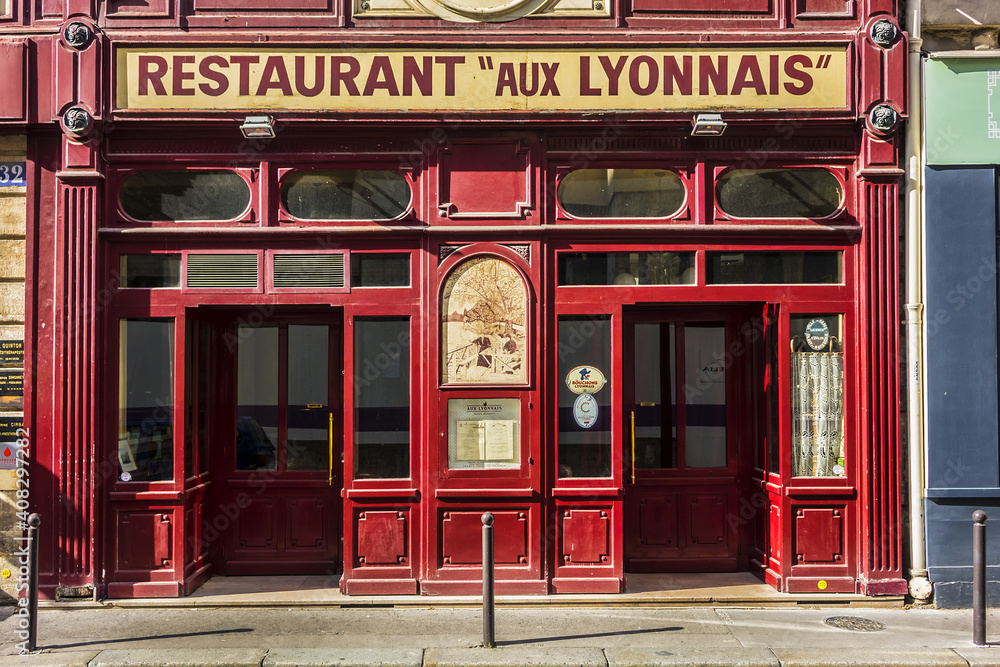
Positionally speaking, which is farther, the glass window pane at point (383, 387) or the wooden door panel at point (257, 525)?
the wooden door panel at point (257, 525)

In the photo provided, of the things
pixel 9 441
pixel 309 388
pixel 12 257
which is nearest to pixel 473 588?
pixel 309 388

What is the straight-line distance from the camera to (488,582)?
6.06 meters

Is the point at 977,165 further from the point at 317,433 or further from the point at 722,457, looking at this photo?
the point at 317,433

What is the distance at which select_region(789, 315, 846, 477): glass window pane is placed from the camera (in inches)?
300

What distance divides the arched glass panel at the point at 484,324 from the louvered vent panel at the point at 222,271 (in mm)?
1930

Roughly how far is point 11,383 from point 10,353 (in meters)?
0.29

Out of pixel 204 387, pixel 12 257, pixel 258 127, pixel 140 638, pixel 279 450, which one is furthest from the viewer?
pixel 279 450

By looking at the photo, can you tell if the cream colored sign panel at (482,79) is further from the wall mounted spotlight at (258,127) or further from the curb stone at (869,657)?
the curb stone at (869,657)

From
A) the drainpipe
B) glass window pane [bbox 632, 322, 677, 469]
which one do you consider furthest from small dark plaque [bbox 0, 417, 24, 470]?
the drainpipe

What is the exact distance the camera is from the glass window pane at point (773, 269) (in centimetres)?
762

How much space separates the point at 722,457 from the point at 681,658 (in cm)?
274

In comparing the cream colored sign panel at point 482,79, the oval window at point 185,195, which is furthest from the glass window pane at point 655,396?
the oval window at point 185,195

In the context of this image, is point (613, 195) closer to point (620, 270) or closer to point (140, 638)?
point (620, 270)

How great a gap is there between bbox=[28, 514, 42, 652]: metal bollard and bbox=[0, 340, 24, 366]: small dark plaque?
6.81 ft
